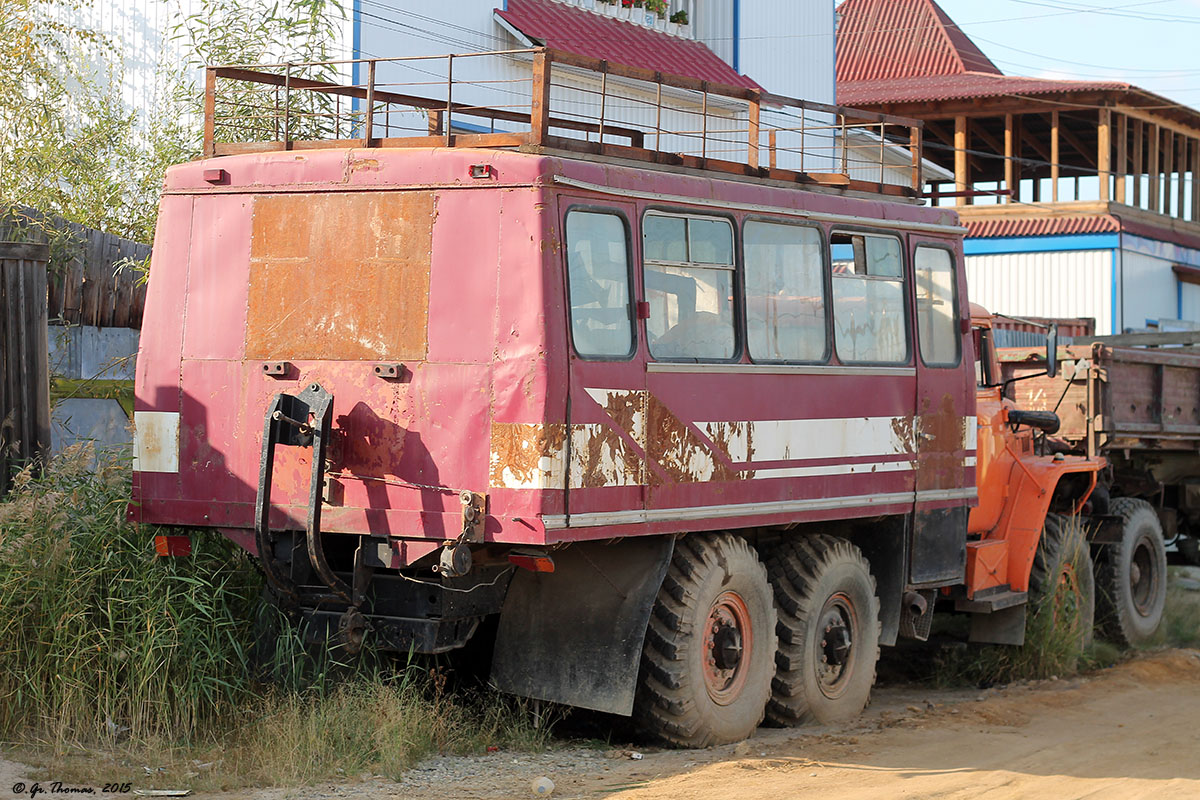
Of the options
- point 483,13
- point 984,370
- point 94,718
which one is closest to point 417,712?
point 94,718

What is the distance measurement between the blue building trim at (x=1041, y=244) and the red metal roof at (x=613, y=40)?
34.4ft

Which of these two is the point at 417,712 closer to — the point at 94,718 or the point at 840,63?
the point at 94,718

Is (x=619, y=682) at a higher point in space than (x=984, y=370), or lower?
lower

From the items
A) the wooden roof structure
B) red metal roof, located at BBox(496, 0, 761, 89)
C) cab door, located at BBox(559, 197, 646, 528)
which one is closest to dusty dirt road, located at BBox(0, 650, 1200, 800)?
cab door, located at BBox(559, 197, 646, 528)

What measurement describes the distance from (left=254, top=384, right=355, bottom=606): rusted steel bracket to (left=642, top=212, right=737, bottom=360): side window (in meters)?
1.71

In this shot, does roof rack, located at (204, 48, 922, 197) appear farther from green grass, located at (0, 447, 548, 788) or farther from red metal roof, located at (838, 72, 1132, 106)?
red metal roof, located at (838, 72, 1132, 106)

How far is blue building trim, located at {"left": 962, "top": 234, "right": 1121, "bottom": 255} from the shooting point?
1123 inches

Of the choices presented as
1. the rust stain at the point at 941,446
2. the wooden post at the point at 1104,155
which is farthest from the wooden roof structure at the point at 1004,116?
the rust stain at the point at 941,446

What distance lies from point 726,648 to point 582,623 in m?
0.96

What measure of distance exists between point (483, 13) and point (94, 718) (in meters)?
11.0

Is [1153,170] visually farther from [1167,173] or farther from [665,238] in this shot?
[665,238]

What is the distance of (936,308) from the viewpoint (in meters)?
10.1

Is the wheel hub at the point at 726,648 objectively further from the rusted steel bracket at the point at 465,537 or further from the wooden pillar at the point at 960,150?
the wooden pillar at the point at 960,150

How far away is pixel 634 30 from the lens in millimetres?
19188
